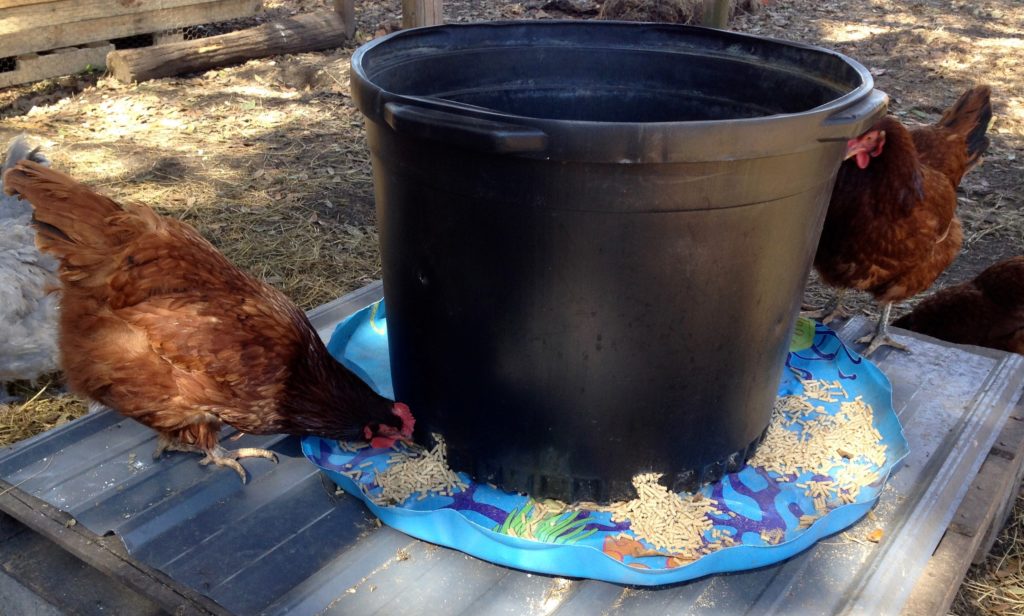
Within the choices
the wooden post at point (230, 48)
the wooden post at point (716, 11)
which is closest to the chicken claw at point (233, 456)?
the wooden post at point (716, 11)

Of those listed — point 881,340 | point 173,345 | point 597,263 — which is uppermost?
point 597,263

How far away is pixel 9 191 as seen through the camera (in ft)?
7.27

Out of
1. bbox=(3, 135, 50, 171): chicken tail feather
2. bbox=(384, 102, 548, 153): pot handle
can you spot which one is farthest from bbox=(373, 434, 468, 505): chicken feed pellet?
bbox=(3, 135, 50, 171): chicken tail feather

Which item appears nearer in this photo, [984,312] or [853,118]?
[853,118]

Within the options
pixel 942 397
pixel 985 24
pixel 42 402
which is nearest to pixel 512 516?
pixel 942 397

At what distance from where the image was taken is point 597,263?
164cm

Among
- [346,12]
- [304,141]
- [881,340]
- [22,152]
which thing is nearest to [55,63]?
[304,141]

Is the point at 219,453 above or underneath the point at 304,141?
above

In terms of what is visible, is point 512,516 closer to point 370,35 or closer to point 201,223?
point 201,223

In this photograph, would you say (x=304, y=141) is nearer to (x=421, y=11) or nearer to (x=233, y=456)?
(x=421, y=11)

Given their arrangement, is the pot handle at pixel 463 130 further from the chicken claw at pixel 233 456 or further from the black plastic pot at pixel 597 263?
the chicken claw at pixel 233 456

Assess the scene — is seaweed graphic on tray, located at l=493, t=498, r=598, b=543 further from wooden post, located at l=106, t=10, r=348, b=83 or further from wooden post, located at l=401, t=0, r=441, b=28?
wooden post, located at l=106, t=10, r=348, b=83

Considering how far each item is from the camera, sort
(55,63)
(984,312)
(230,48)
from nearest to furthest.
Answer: (984,312), (55,63), (230,48)

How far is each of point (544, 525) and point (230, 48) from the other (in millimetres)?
5481
